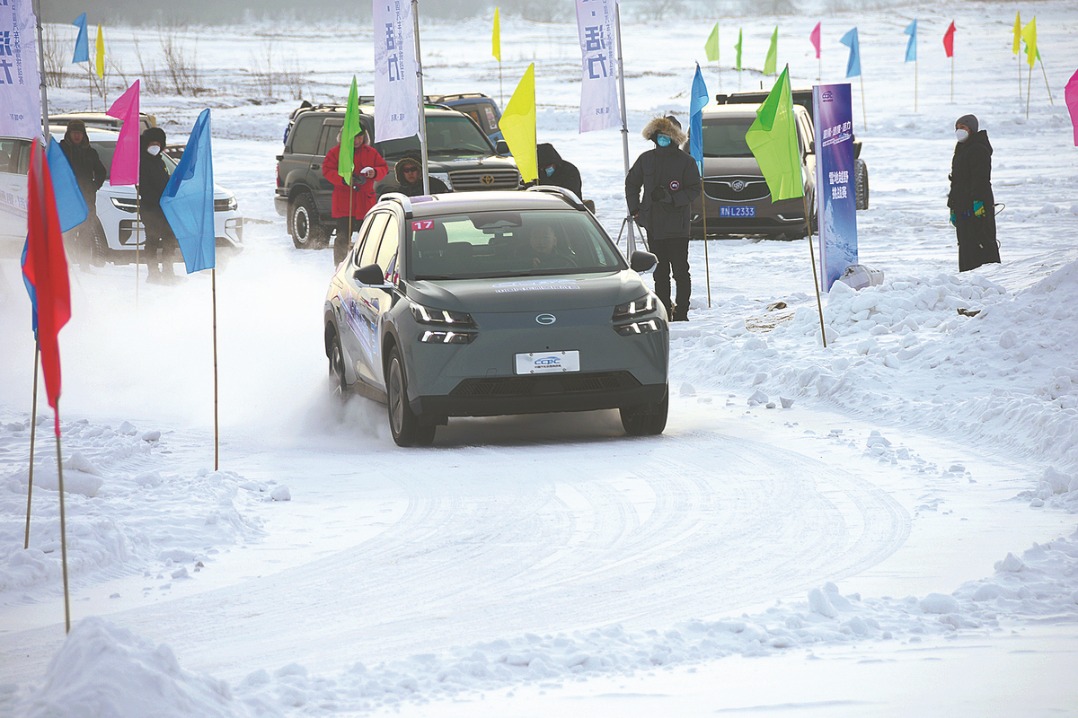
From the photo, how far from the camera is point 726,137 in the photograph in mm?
22484

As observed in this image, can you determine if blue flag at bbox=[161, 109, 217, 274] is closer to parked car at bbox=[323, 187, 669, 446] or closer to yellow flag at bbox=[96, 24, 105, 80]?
parked car at bbox=[323, 187, 669, 446]

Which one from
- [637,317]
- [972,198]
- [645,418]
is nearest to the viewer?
[637,317]

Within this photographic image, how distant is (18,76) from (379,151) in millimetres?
6533

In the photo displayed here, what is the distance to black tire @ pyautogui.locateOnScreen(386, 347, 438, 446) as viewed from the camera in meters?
9.34

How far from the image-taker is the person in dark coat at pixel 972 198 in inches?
602

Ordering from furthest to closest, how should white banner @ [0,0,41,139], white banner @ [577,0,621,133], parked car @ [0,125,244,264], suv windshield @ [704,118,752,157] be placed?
1. suv windshield @ [704,118,752,157]
2. parked car @ [0,125,244,264]
3. white banner @ [577,0,621,133]
4. white banner @ [0,0,41,139]

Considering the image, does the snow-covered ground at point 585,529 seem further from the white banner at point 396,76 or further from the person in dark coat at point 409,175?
the white banner at point 396,76

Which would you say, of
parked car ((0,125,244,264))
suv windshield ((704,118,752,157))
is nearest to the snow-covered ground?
parked car ((0,125,244,264))

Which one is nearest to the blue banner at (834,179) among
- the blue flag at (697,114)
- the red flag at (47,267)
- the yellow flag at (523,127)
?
the blue flag at (697,114)

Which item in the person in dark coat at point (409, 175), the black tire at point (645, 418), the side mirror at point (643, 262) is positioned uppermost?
the person in dark coat at point (409, 175)

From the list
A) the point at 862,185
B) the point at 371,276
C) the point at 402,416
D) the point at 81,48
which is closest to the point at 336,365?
the point at 371,276

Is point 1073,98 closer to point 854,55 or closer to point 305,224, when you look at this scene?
point 305,224

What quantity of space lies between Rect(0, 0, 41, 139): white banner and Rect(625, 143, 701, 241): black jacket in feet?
20.6

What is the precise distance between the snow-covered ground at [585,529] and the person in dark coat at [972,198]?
105 centimetres
